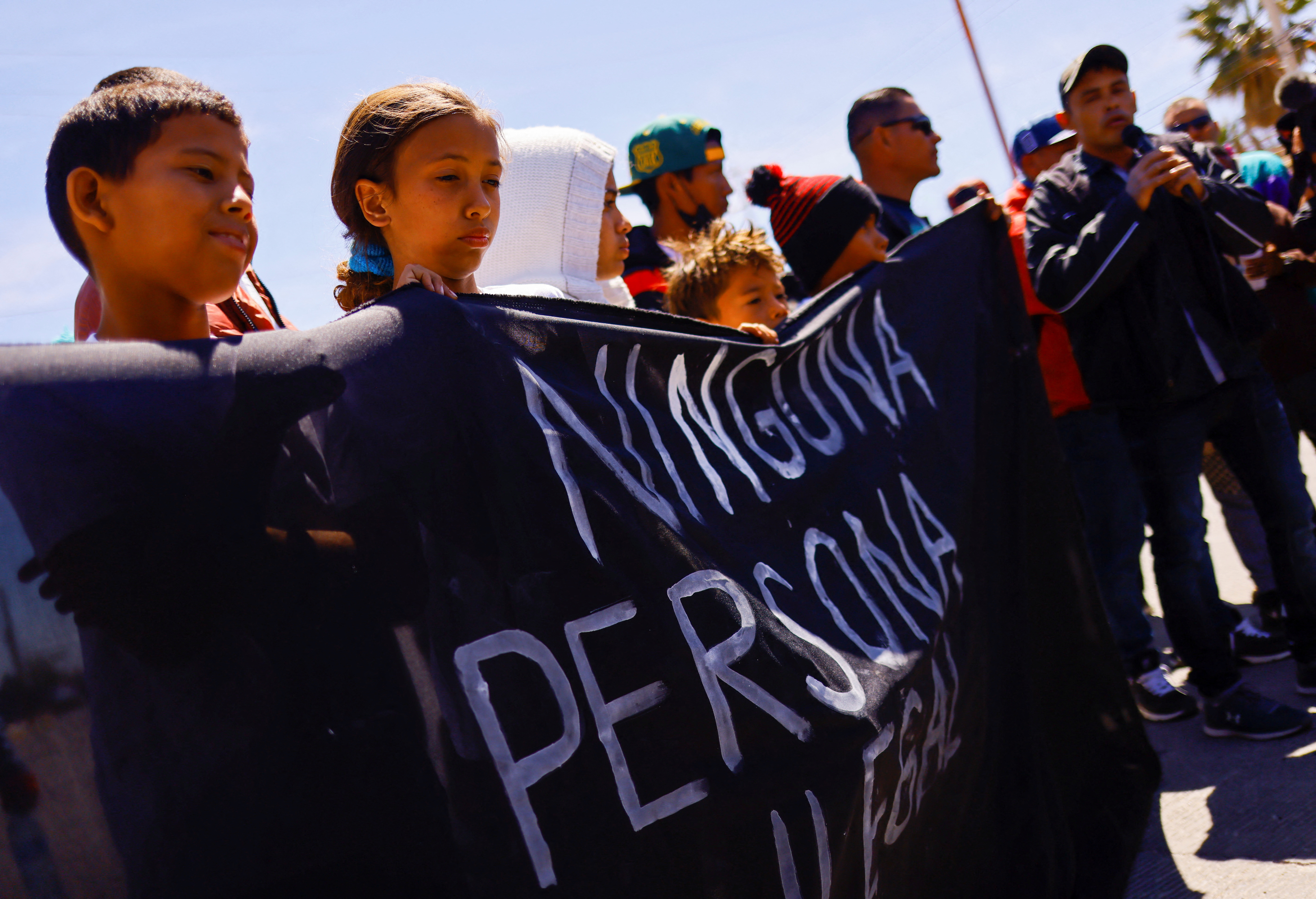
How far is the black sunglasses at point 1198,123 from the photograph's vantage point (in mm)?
5852

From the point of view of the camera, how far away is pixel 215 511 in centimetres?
116

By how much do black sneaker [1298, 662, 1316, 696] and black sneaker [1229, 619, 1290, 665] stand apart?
0.40 metres

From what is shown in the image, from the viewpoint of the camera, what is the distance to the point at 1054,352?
3.45 meters

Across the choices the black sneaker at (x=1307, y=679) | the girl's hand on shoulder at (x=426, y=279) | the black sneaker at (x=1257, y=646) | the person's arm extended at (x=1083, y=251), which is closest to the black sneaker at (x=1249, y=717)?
the black sneaker at (x=1307, y=679)

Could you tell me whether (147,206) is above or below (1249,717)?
above

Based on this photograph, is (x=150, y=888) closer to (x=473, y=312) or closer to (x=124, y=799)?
(x=124, y=799)

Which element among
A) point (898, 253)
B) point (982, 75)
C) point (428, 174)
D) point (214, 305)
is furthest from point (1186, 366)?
point (982, 75)

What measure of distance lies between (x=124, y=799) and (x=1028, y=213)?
306cm

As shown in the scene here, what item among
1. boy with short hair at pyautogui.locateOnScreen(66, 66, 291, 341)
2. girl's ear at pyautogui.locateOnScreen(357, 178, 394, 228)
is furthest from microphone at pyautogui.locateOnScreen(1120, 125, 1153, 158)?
boy with short hair at pyautogui.locateOnScreen(66, 66, 291, 341)

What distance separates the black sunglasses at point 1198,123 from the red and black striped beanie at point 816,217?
3.73 m

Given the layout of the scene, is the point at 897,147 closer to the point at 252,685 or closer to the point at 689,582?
the point at 689,582

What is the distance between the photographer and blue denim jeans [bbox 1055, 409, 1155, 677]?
323 cm

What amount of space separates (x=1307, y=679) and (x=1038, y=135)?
9.11 ft

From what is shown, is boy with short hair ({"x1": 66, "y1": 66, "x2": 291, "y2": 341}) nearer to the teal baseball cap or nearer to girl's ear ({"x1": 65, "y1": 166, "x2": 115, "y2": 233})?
girl's ear ({"x1": 65, "y1": 166, "x2": 115, "y2": 233})
